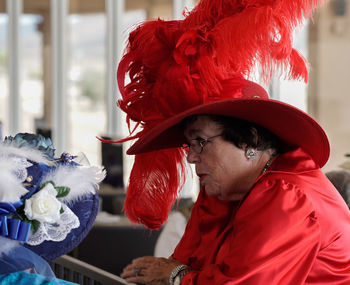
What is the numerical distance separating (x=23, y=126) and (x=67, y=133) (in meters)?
0.58

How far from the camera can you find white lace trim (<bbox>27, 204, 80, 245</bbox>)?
129 centimetres

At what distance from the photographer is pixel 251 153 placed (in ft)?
4.93

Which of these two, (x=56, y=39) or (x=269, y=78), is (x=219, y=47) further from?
(x=56, y=39)

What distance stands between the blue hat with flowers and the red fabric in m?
0.33

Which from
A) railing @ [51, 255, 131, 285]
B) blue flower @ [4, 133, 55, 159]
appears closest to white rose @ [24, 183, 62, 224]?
blue flower @ [4, 133, 55, 159]

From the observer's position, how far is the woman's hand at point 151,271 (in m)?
1.61

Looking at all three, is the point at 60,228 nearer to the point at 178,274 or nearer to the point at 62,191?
the point at 62,191

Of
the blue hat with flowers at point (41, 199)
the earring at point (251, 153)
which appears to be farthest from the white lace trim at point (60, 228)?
the earring at point (251, 153)

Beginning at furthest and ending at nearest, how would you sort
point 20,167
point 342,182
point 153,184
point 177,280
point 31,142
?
point 342,182 < point 153,184 < point 177,280 < point 31,142 < point 20,167

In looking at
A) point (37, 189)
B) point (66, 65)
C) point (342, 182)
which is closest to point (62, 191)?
point (37, 189)

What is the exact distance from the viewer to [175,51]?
1485mm

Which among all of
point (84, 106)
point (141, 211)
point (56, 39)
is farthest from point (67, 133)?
point (141, 211)

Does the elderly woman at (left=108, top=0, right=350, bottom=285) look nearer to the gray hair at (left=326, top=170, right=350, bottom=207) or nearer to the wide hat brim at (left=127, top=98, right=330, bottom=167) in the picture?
the wide hat brim at (left=127, top=98, right=330, bottom=167)

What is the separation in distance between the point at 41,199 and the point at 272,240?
1.62 feet
